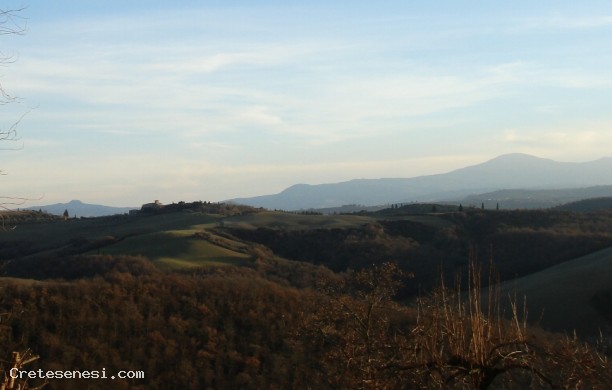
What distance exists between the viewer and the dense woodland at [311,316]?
8.58 metres

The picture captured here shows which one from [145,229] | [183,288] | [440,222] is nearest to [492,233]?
[440,222]

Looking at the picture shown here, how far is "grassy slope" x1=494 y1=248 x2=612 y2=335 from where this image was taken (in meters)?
42.7

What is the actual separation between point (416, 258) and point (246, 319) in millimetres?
31706

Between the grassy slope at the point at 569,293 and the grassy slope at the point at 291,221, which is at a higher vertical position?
the grassy slope at the point at 291,221

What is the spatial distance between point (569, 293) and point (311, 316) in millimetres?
36031

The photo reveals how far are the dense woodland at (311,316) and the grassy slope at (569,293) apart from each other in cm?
229

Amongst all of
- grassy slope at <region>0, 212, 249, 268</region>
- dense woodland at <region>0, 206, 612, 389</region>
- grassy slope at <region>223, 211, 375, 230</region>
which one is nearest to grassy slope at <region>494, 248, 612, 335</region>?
dense woodland at <region>0, 206, 612, 389</region>

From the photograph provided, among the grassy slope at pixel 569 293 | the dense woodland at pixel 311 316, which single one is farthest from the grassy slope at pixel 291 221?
the grassy slope at pixel 569 293

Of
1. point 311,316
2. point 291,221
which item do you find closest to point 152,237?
point 291,221

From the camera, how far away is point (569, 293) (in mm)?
47656

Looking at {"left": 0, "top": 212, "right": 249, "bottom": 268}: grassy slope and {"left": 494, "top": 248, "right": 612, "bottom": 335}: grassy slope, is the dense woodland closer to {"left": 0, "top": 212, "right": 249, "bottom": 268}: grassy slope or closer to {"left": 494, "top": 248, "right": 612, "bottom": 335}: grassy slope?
{"left": 494, "top": 248, "right": 612, "bottom": 335}: grassy slope

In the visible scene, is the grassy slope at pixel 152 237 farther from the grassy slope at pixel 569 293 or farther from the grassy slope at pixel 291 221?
the grassy slope at pixel 569 293

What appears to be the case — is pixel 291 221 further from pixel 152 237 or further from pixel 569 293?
pixel 569 293

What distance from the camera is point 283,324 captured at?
1492 inches
